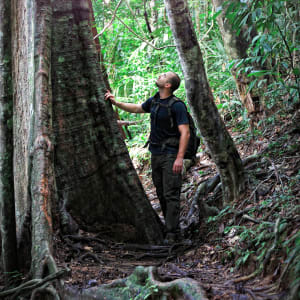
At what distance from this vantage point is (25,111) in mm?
4113

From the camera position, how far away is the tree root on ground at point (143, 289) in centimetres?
250

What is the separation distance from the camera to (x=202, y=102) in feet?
15.1

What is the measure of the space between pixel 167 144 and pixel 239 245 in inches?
75.4

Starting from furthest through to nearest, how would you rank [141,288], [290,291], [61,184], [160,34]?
[160,34] < [61,184] < [141,288] < [290,291]

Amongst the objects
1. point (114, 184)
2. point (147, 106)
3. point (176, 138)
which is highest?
point (147, 106)

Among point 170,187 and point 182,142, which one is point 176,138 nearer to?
point 182,142

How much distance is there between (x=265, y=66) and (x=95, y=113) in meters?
3.04

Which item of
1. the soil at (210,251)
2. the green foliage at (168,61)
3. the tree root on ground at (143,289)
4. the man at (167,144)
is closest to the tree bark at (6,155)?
the soil at (210,251)

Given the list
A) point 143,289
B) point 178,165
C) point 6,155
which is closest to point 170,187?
point 178,165

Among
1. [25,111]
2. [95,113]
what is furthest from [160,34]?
[25,111]

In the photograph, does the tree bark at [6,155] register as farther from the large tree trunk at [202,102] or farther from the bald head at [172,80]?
the bald head at [172,80]

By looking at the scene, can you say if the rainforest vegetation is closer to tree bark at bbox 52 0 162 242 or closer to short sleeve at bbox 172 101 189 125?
tree bark at bbox 52 0 162 242

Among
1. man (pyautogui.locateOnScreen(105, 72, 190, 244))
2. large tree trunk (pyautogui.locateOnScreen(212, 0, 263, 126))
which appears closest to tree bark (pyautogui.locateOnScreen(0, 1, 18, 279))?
man (pyautogui.locateOnScreen(105, 72, 190, 244))

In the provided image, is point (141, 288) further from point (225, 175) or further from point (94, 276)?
point (225, 175)
